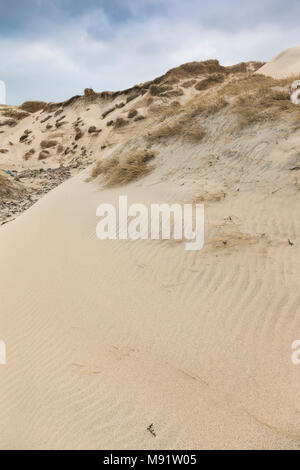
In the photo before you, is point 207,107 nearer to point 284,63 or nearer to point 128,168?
point 128,168

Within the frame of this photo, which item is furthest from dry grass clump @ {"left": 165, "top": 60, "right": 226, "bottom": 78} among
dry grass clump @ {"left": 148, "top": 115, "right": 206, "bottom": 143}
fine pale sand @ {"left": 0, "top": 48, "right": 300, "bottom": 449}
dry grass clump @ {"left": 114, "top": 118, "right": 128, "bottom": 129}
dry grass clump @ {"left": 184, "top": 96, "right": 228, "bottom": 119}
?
fine pale sand @ {"left": 0, "top": 48, "right": 300, "bottom": 449}

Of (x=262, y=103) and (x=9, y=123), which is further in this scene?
(x=9, y=123)

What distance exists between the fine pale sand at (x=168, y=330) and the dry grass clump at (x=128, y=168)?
1.98 metres

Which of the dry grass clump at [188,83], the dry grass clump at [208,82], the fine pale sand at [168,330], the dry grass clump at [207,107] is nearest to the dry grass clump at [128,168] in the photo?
the dry grass clump at [207,107]

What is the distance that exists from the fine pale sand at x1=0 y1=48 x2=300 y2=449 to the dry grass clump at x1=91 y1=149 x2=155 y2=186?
198 centimetres

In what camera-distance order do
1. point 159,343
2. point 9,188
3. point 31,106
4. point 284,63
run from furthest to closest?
point 31,106 → point 284,63 → point 9,188 → point 159,343

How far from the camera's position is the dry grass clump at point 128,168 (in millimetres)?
6840

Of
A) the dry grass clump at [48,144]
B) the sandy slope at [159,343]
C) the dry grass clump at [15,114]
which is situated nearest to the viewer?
the sandy slope at [159,343]

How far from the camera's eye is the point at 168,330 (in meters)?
2.70

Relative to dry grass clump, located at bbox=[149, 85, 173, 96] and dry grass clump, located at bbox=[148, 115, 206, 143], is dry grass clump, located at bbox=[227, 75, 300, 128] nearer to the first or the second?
dry grass clump, located at bbox=[148, 115, 206, 143]

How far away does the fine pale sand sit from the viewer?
192cm

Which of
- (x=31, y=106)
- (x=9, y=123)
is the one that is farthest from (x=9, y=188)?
(x=31, y=106)

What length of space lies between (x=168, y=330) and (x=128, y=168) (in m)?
5.21

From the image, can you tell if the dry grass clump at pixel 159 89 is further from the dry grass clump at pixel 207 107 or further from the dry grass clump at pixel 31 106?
the dry grass clump at pixel 31 106
